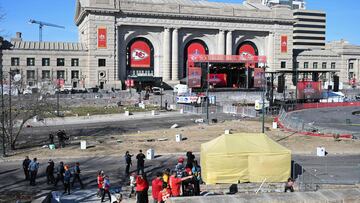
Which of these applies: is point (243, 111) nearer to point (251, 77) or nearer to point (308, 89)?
point (308, 89)

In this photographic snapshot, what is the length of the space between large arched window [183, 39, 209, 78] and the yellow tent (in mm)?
95843

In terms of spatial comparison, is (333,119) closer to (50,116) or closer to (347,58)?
(50,116)

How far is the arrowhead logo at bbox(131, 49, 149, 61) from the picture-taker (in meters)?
112

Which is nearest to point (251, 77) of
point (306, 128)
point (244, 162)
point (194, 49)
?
point (194, 49)

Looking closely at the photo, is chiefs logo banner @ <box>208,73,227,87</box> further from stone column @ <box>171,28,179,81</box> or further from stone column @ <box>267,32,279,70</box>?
stone column @ <box>267,32,279,70</box>

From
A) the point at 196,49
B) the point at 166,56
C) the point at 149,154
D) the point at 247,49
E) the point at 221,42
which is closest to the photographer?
the point at 149,154

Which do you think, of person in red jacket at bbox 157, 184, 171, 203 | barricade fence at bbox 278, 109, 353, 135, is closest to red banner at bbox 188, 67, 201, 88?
barricade fence at bbox 278, 109, 353, 135

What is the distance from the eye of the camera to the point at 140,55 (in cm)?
11194

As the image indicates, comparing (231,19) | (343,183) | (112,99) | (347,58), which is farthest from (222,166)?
(347,58)

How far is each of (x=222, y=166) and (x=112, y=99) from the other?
60.1 meters

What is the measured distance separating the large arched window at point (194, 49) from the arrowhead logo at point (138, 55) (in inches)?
439

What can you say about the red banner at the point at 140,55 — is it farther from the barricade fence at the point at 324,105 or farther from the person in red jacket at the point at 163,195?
the person in red jacket at the point at 163,195

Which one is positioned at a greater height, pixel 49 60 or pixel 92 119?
pixel 49 60

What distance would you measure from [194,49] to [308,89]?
4555 centimetres
